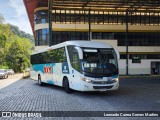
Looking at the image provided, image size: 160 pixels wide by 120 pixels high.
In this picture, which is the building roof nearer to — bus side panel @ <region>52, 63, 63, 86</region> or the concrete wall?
the concrete wall

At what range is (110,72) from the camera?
15469 millimetres

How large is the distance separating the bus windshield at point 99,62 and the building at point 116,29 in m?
26.5

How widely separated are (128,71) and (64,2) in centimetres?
1477

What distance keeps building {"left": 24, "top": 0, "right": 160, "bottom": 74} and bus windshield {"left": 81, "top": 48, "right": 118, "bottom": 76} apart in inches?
1042

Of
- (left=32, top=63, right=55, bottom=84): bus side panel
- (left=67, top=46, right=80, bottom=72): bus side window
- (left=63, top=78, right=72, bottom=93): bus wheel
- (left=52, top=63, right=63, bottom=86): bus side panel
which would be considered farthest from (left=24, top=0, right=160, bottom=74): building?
(left=67, top=46, right=80, bottom=72): bus side window

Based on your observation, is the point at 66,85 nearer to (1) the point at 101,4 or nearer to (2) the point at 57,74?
(2) the point at 57,74

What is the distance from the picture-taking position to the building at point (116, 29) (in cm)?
4328

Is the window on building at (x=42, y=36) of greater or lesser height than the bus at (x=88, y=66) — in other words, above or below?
above

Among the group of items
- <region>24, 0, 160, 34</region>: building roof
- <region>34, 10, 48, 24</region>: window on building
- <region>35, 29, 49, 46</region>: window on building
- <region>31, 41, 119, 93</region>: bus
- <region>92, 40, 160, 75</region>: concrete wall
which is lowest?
<region>92, 40, 160, 75</region>: concrete wall

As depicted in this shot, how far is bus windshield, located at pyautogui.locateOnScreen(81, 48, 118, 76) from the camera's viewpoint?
15260 millimetres

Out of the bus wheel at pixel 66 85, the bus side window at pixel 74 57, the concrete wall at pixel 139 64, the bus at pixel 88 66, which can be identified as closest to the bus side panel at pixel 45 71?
the bus at pixel 88 66

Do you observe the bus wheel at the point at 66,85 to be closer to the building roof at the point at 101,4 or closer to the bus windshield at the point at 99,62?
the bus windshield at the point at 99,62

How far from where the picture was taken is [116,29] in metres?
44.3

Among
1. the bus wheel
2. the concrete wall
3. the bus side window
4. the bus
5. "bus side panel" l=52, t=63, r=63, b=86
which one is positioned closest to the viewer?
the bus
